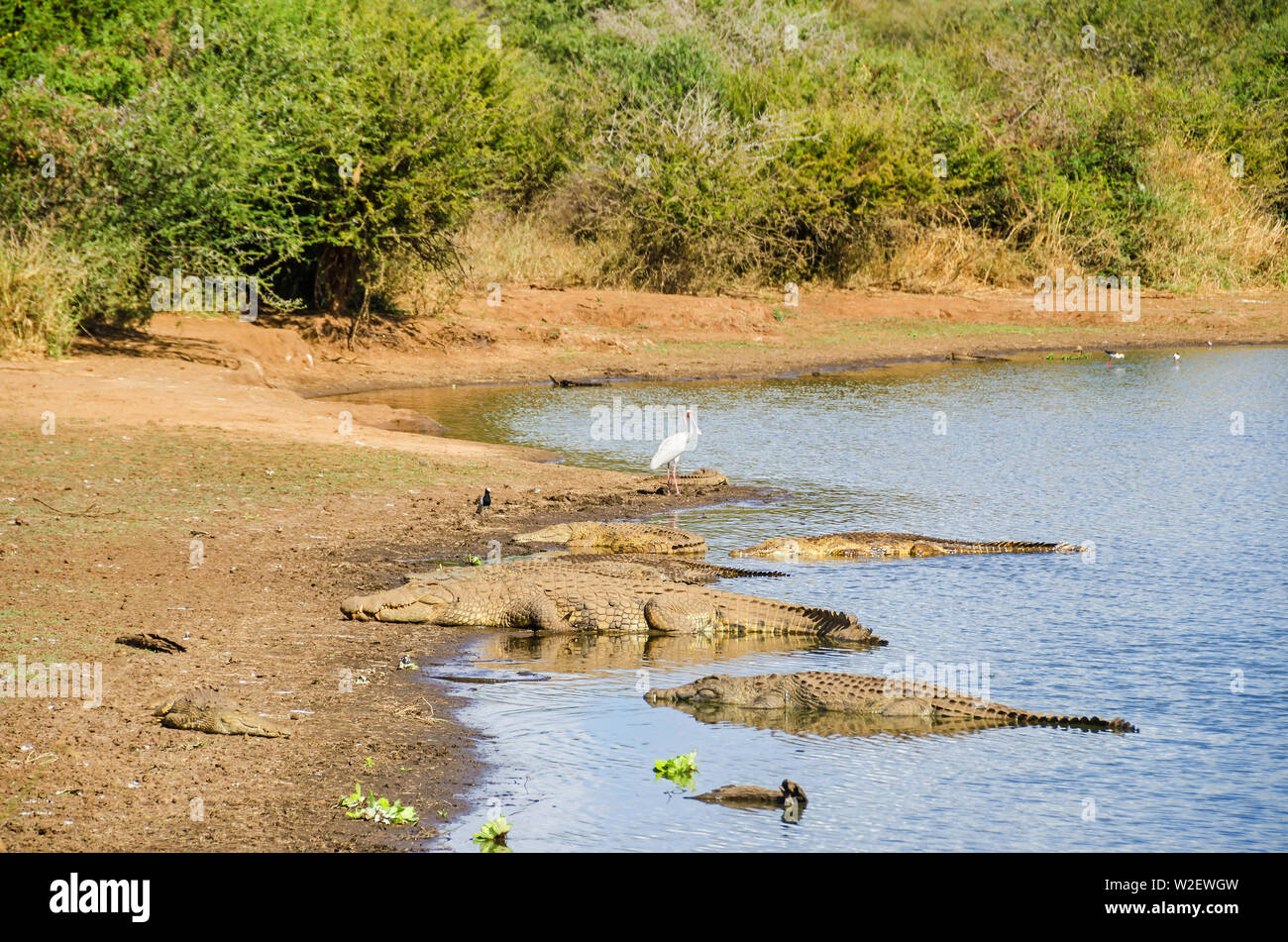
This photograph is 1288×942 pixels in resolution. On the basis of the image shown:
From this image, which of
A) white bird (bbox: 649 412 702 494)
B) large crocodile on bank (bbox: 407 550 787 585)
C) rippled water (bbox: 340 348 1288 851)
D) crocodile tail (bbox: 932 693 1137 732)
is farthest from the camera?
white bird (bbox: 649 412 702 494)

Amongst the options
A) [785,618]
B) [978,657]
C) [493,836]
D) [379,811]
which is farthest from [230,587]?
[978,657]

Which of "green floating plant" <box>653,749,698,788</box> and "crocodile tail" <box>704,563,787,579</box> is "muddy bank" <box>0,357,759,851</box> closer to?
"green floating plant" <box>653,749,698,788</box>

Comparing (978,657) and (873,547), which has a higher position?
(873,547)

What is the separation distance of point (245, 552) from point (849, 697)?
5127 mm

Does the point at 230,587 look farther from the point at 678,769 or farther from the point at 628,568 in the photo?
the point at 678,769

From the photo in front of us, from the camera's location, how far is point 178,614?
28.5 ft

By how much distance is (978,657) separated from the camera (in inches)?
347

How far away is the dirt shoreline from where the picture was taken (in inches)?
235

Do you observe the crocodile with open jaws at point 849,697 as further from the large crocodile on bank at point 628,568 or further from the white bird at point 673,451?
the white bird at point 673,451

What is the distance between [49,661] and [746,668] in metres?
4.10

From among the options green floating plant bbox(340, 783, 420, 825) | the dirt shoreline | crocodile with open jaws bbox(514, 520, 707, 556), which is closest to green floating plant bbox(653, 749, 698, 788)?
the dirt shoreline

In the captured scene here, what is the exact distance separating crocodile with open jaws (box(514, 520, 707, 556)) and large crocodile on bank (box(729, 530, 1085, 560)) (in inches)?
17.5

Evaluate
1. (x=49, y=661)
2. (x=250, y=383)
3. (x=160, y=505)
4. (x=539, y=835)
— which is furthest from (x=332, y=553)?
(x=250, y=383)

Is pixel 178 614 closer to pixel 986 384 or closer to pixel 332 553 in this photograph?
pixel 332 553
